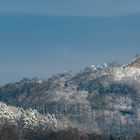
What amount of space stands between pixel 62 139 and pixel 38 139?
6.57 meters

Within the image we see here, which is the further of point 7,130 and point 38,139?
point 38,139

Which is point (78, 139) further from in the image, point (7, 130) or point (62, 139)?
point (7, 130)

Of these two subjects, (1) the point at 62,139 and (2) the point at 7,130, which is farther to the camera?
(1) the point at 62,139

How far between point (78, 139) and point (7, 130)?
23057 millimetres

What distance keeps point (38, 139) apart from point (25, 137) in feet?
22.2

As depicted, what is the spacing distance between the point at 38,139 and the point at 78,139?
11156 mm

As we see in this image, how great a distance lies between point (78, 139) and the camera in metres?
197

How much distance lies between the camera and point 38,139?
7859 inches

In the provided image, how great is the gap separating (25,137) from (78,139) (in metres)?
14.5

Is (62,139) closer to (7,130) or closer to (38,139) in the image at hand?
(38,139)

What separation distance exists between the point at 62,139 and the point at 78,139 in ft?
15.7

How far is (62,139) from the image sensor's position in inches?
7844

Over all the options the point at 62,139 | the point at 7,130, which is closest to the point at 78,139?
the point at 62,139
